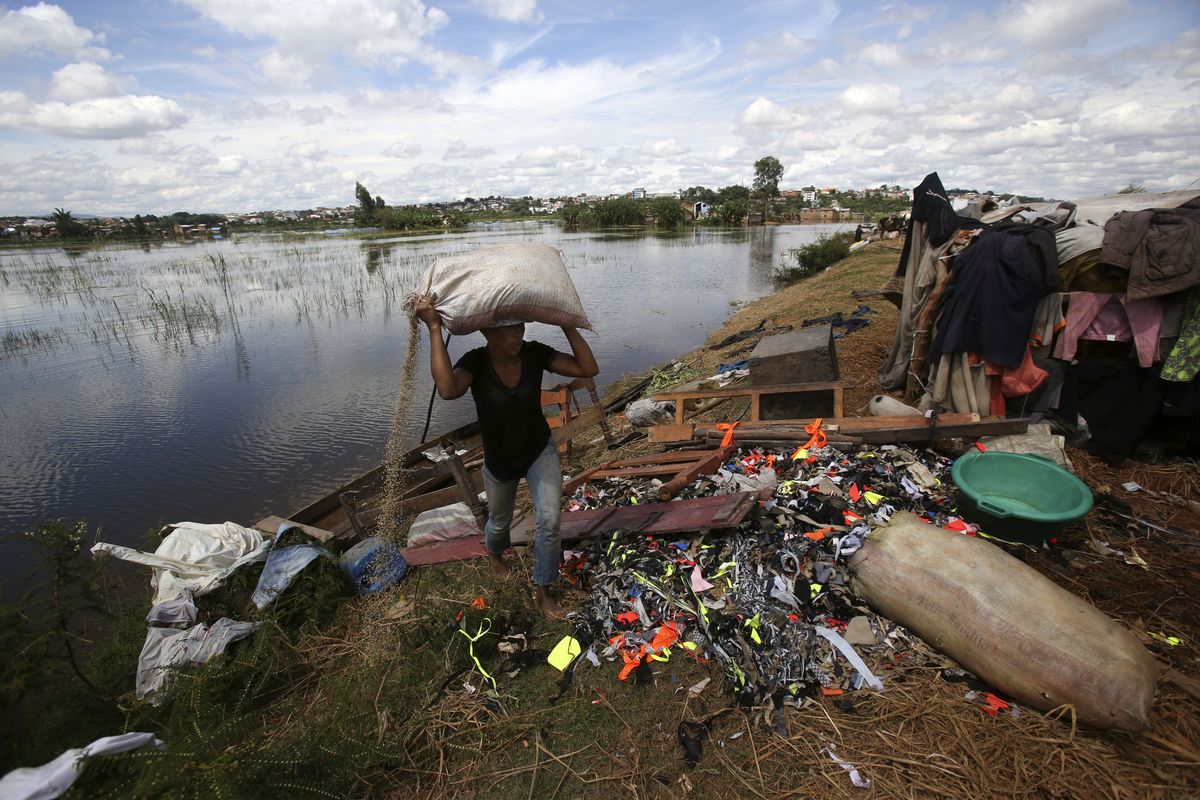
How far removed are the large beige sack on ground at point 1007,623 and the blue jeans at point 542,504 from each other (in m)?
1.67

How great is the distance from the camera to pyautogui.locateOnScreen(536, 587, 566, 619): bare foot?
321 cm

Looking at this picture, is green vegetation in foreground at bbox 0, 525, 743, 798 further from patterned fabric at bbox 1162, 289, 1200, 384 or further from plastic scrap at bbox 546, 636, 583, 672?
patterned fabric at bbox 1162, 289, 1200, 384

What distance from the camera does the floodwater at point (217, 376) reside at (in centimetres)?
680

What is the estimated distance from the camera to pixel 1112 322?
3.91 metres

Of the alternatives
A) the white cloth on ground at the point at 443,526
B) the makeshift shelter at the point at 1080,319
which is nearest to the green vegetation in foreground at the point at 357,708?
the white cloth on ground at the point at 443,526

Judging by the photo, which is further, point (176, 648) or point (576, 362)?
point (176, 648)

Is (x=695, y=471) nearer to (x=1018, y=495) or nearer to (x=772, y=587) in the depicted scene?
(x=772, y=587)

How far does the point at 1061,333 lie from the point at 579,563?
4.17 metres

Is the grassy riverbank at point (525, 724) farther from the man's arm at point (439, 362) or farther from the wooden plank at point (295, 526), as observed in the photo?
the man's arm at point (439, 362)

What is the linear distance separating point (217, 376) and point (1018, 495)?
12.9m

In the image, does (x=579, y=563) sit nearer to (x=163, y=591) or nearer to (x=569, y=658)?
(x=569, y=658)

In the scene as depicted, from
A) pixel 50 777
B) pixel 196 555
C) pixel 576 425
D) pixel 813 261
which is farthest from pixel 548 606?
pixel 813 261

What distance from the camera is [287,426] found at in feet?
28.1

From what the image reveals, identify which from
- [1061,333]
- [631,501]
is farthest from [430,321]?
[1061,333]
